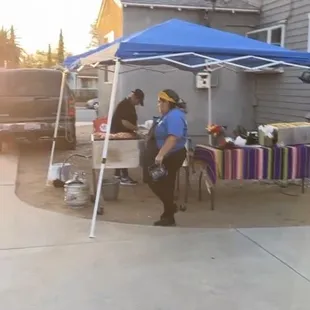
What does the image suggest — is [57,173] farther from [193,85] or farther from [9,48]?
[9,48]

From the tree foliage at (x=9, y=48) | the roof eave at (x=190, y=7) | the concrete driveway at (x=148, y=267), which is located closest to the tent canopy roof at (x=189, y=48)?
the concrete driveway at (x=148, y=267)

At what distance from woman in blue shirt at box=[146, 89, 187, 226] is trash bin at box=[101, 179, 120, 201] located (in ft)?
4.66

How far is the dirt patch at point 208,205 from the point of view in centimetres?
698

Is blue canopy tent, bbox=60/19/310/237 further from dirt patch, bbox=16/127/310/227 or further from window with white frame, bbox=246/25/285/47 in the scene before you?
window with white frame, bbox=246/25/285/47

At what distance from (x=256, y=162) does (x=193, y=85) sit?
599 cm

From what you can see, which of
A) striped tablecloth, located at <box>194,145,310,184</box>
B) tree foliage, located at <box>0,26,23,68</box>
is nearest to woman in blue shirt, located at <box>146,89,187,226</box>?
striped tablecloth, located at <box>194,145,310,184</box>

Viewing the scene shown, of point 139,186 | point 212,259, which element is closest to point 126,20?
point 139,186

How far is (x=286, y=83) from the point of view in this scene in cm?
1230

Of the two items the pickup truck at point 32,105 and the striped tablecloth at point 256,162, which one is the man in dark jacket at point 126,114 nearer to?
the striped tablecloth at point 256,162

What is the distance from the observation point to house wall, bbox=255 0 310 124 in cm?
1145

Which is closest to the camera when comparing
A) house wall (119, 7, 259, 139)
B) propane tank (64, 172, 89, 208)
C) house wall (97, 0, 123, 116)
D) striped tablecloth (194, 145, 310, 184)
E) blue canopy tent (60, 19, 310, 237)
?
blue canopy tent (60, 19, 310, 237)

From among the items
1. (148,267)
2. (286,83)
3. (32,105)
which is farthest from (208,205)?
(32,105)

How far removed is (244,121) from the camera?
1416 cm

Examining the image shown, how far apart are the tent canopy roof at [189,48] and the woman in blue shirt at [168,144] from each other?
548 millimetres
